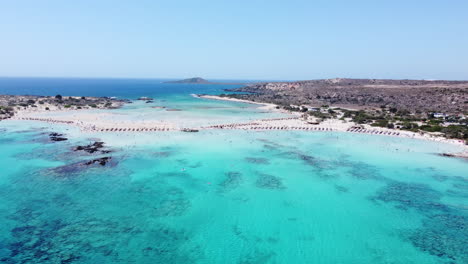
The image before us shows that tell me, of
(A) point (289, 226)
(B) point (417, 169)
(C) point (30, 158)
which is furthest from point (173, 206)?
(B) point (417, 169)

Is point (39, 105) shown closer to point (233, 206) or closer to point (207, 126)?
point (207, 126)

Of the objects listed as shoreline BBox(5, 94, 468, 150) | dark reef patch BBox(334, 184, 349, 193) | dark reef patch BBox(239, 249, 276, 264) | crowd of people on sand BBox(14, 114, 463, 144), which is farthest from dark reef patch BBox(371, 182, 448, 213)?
Answer: crowd of people on sand BBox(14, 114, 463, 144)

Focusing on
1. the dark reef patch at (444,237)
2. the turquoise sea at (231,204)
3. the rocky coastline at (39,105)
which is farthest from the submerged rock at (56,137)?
the dark reef patch at (444,237)

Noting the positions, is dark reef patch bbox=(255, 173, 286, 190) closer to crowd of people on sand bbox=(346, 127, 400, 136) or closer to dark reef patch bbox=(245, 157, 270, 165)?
dark reef patch bbox=(245, 157, 270, 165)

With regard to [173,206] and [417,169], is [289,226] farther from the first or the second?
[417,169]

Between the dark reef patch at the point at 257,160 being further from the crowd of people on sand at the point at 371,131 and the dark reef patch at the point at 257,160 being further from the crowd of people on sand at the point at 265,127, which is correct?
the crowd of people on sand at the point at 371,131

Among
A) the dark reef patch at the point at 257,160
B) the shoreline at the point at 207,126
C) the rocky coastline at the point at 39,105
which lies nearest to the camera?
the dark reef patch at the point at 257,160
